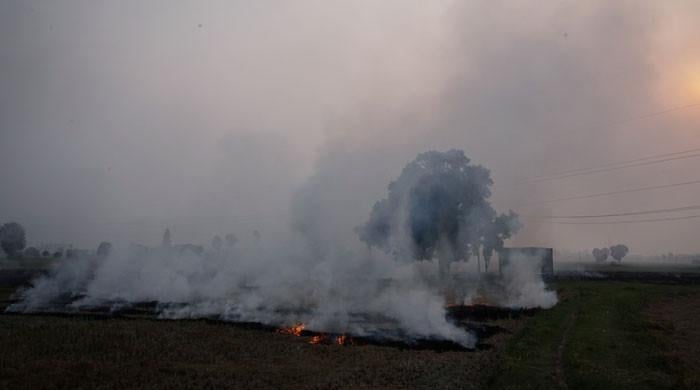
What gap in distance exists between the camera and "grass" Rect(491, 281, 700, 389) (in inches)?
834

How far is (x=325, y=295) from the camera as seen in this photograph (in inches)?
2057

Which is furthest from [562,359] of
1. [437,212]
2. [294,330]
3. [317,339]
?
[437,212]

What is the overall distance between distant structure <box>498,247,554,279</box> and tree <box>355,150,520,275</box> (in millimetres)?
4518

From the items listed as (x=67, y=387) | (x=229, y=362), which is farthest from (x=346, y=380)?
(x=67, y=387)

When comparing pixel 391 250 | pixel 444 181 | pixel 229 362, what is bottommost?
pixel 229 362

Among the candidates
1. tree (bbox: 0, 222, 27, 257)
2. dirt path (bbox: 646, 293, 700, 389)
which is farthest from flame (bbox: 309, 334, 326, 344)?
tree (bbox: 0, 222, 27, 257)

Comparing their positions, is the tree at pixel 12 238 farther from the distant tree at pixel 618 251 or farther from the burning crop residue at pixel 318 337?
the distant tree at pixel 618 251

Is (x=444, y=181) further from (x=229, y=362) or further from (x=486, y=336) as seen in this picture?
(x=229, y=362)

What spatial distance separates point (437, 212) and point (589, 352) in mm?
45929

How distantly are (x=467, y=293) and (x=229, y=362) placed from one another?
4311 centimetres

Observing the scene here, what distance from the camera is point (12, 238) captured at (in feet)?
472

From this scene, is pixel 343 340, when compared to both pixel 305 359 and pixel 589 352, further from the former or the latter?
pixel 589 352

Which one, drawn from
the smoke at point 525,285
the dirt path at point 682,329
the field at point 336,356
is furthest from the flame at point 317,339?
the smoke at point 525,285

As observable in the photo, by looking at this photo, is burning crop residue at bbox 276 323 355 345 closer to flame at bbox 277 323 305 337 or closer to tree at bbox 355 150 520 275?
flame at bbox 277 323 305 337
